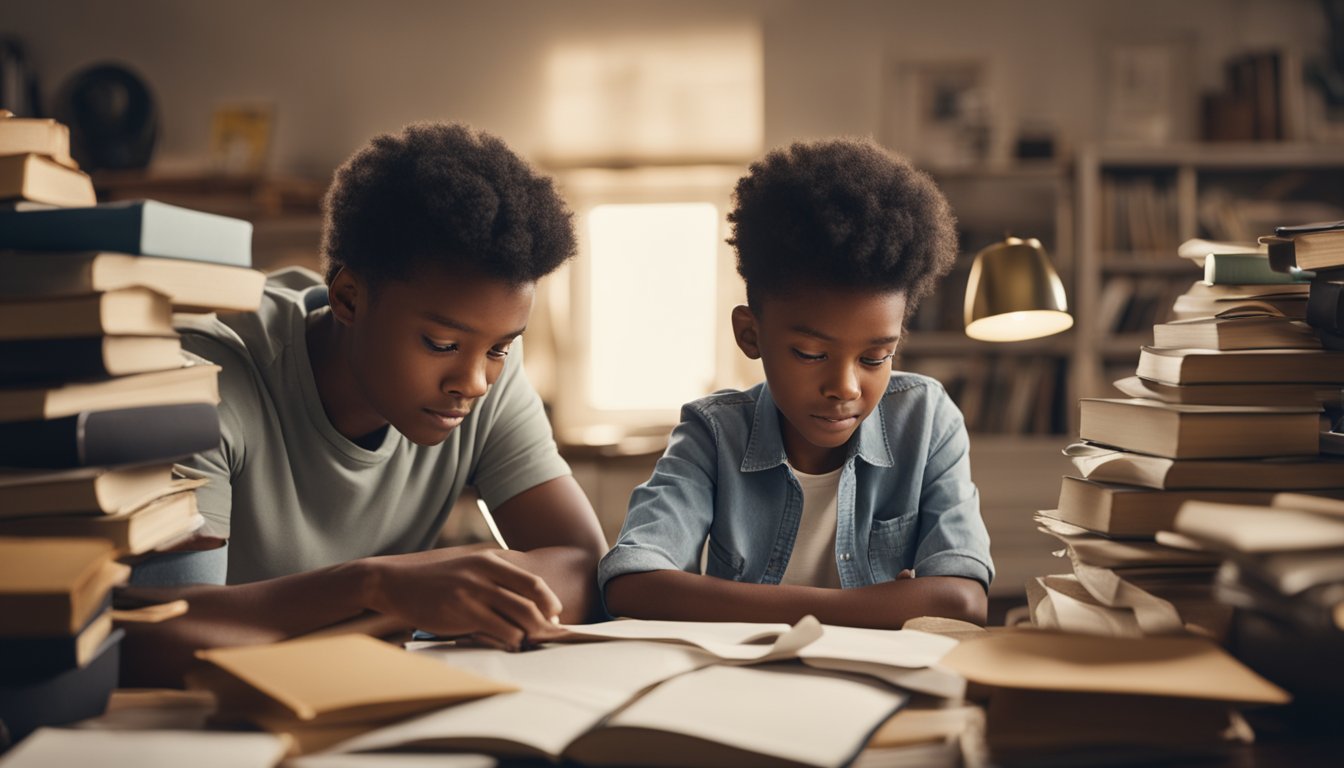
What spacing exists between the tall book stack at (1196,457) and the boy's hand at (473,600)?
1.43 feet

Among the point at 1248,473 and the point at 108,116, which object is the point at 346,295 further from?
the point at 108,116

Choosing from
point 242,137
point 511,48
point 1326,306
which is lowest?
point 1326,306

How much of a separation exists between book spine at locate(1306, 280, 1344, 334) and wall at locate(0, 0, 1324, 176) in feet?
11.4

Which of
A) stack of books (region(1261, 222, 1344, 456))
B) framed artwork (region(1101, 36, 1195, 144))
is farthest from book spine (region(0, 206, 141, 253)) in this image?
framed artwork (region(1101, 36, 1195, 144))

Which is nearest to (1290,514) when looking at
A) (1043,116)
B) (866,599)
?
(866,599)

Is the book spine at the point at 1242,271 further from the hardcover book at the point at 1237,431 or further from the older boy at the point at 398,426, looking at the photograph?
the older boy at the point at 398,426

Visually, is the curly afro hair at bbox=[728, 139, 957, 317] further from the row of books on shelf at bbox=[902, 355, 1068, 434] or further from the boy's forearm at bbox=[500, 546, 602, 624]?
the row of books on shelf at bbox=[902, 355, 1068, 434]

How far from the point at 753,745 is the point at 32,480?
527 mm

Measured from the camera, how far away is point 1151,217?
3.94m

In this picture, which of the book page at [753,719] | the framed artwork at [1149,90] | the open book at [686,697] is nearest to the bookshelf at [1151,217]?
the framed artwork at [1149,90]

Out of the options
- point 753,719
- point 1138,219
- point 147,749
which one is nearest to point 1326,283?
point 753,719

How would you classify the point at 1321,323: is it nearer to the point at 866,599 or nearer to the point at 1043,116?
the point at 866,599

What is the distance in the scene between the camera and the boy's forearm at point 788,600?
102 centimetres

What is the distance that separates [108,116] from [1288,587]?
484cm
